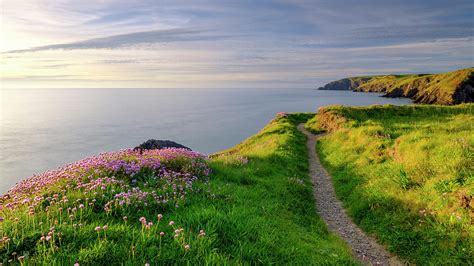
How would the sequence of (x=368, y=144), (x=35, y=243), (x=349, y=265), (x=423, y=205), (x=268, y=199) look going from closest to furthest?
(x=35, y=243) → (x=349, y=265) → (x=423, y=205) → (x=268, y=199) → (x=368, y=144)

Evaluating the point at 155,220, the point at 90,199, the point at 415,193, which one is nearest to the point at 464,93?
the point at 415,193

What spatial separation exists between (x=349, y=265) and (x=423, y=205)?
513 centimetres

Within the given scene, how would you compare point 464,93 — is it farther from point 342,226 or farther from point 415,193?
point 342,226

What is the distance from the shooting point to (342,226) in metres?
11.4

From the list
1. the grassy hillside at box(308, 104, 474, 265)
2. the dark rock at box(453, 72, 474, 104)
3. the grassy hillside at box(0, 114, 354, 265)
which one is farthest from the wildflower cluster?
the dark rock at box(453, 72, 474, 104)

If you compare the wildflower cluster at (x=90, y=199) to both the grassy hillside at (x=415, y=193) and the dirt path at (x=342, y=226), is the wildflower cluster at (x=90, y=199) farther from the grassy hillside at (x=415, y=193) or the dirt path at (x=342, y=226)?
the grassy hillside at (x=415, y=193)

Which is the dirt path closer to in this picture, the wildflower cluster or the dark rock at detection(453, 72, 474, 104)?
the wildflower cluster

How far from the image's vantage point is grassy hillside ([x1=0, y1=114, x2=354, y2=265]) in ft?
15.4

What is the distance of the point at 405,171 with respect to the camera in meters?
13.2

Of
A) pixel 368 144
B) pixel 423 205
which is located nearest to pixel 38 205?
pixel 423 205

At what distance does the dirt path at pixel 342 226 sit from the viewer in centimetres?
884

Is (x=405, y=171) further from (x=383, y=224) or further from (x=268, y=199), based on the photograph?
(x=268, y=199)

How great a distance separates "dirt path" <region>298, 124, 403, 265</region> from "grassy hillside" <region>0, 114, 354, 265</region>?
0.70 metres

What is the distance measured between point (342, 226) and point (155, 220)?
26.0ft
